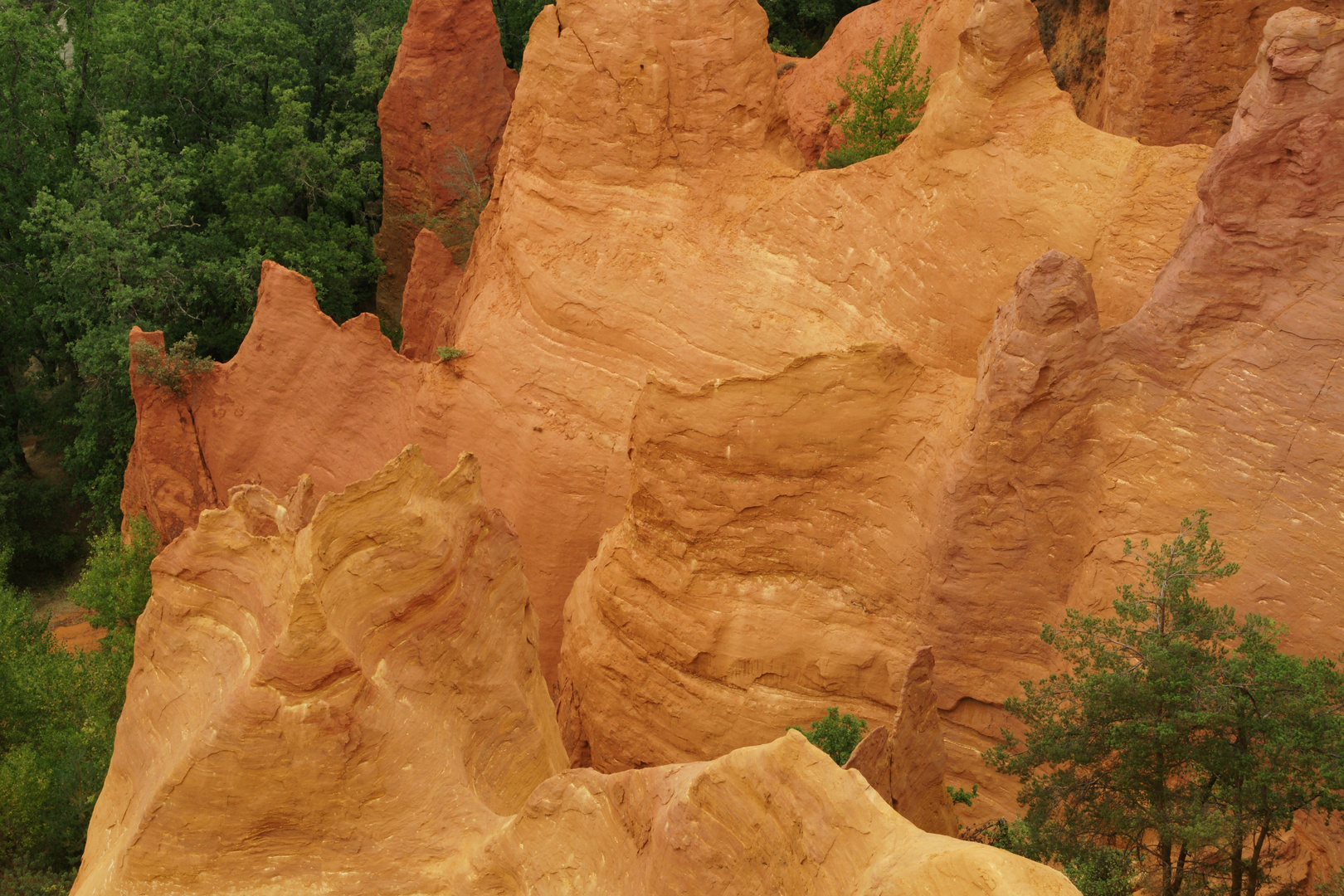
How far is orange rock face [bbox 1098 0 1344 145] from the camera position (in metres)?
18.5

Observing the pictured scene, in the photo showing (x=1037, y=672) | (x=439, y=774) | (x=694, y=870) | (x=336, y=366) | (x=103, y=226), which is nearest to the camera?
(x=694, y=870)

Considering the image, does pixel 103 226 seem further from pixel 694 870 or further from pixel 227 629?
pixel 694 870

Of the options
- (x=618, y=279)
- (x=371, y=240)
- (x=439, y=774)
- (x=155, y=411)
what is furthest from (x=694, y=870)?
(x=371, y=240)

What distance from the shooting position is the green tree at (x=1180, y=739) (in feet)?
32.5

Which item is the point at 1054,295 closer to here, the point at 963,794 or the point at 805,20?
the point at 963,794

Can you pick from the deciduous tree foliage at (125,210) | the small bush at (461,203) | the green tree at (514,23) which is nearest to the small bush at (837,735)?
the small bush at (461,203)

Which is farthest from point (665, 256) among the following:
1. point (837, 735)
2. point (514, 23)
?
point (514, 23)

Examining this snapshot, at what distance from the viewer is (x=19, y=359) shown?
26.5 meters

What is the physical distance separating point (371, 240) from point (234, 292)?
4.49 metres

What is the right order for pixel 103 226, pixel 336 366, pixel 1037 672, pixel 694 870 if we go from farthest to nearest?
pixel 103 226
pixel 336 366
pixel 1037 672
pixel 694 870

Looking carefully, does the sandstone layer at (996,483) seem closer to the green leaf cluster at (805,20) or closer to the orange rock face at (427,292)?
the orange rock face at (427,292)

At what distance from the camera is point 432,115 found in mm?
28531

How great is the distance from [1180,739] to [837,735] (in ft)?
11.1

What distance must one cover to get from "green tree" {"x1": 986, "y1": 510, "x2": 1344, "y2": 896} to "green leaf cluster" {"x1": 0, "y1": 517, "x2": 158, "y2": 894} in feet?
39.3
